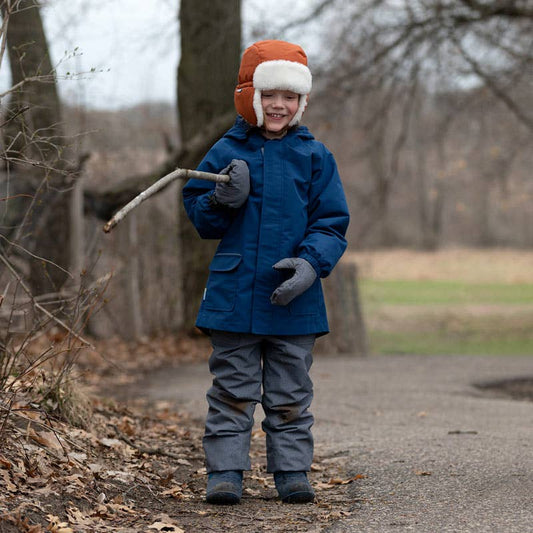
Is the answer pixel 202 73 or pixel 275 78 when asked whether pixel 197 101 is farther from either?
pixel 275 78

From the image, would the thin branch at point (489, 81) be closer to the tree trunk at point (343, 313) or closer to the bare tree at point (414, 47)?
the bare tree at point (414, 47)

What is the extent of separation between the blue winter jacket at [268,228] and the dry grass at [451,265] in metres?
18.1

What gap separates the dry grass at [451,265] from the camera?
2588 centimetres

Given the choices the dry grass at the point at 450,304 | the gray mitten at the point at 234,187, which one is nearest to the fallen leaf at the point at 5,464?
the gray mitten at the point at 234,187

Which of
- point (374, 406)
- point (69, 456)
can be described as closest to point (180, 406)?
point (374, 406)

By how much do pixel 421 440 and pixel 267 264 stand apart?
1667 millimetres

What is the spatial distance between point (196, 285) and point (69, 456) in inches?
258

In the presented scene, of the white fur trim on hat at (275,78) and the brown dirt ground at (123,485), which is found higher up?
the white fur trim on hat at (275,78)

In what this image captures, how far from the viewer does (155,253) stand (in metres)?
10.9

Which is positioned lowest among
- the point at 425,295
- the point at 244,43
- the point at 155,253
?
the point at 425,295

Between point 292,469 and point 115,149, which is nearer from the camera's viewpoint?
point 292,469

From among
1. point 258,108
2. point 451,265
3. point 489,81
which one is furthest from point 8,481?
point 451,265

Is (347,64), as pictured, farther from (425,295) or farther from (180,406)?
(425,295)

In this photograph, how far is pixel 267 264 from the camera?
3.70 m
